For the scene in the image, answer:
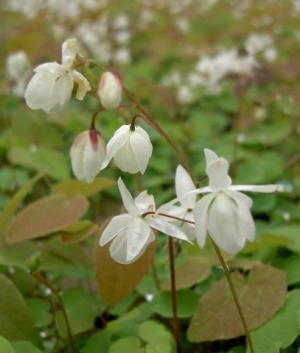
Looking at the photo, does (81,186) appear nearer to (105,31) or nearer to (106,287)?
(106,287)

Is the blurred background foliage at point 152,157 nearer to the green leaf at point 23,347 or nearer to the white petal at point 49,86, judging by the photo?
the green leaf at point 23,347

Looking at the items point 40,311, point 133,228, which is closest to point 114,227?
point 133,228

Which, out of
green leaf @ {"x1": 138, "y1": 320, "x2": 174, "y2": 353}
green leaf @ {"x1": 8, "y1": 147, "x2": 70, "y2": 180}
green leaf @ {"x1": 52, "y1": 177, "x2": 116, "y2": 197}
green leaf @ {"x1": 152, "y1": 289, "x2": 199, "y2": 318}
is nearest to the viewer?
green leaf @ {"x1": 138, "y1": 320, "x2": 174, "y2": 353}

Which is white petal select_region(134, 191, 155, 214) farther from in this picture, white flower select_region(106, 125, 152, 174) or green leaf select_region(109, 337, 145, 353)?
green leaf select_region(109, 337, 145, 353)

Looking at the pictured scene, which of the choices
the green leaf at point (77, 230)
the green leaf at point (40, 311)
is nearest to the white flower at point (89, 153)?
the green leaf at point (77, 230)

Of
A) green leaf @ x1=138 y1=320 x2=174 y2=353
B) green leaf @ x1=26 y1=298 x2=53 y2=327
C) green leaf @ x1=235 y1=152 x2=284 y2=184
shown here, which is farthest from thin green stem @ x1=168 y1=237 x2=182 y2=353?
green leaf @ x1=235 y1=152 x2=284 y2=184

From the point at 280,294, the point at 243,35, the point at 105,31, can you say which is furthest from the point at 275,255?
the point at 243,35

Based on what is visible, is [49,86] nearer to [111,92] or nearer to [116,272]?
[111,92]
